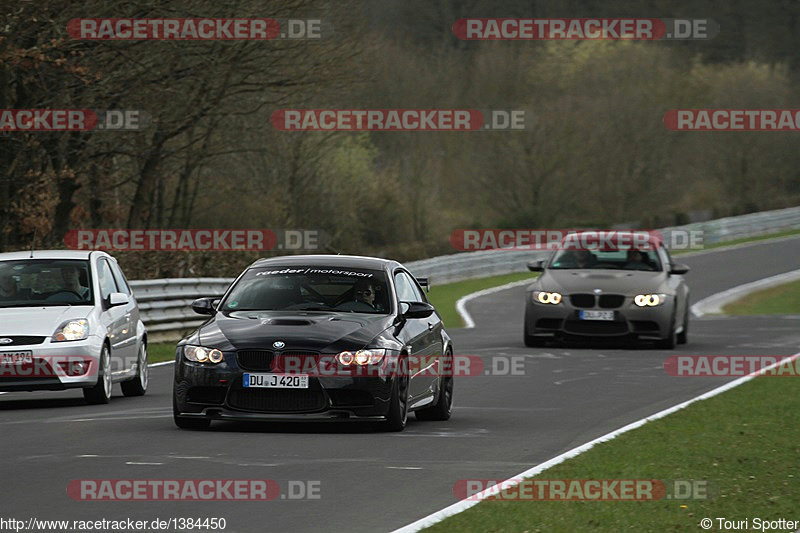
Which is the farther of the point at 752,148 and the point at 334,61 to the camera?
the point at 752,148

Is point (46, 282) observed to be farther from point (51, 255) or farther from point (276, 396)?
point (276, 396)

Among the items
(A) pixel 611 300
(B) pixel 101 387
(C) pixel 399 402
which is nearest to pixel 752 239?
(A) pixel 611 300

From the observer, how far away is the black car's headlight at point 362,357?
11844mm

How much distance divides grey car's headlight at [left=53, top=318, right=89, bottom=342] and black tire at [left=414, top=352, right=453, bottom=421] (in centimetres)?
339

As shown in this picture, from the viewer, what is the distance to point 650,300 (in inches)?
921

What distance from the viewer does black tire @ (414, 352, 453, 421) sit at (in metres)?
13.6

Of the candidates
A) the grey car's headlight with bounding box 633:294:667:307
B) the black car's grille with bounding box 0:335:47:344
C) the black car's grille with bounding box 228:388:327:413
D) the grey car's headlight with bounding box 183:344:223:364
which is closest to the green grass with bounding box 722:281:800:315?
the grey car's headlight with bounding box 633:294:667:307

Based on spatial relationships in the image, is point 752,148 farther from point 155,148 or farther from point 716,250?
point 155,148

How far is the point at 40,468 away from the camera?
32.5 ft

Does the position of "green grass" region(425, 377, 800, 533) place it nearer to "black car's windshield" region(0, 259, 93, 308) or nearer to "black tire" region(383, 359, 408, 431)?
"black tire" region(383, 359, 408, 431)

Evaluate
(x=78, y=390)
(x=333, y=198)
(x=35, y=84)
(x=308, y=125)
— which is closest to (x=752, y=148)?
(x=333, y=198)

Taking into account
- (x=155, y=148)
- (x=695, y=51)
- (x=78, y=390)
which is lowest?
(x=78, y=390)

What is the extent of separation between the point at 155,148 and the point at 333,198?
18.1 meters

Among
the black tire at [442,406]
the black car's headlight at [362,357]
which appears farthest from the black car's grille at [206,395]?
the black tire at [442,406]
